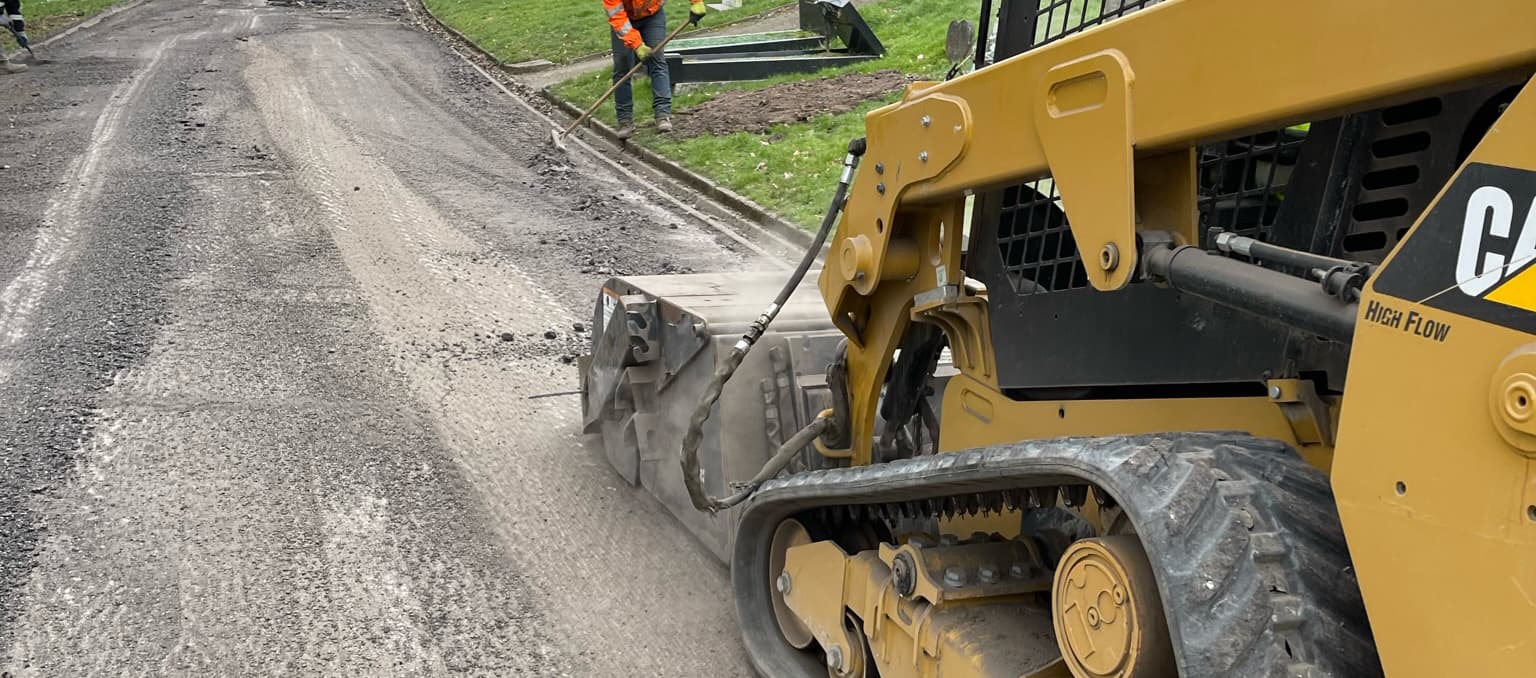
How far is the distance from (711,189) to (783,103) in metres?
2.26

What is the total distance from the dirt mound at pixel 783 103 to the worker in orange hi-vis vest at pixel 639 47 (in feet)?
1.05

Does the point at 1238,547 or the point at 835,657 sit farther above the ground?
the point at 1238,547

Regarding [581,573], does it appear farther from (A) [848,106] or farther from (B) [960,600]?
(A) [848,106]

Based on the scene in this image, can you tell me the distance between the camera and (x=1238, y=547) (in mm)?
1769

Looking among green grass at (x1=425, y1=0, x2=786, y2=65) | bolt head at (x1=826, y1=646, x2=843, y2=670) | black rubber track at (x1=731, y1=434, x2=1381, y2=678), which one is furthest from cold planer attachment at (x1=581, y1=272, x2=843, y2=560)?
green grass at (x1=425, y1=0, x2=786, y2=65)

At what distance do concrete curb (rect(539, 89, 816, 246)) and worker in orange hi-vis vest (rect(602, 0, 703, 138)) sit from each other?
12.1 inches

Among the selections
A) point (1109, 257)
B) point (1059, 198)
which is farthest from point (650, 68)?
point (1109, 257)

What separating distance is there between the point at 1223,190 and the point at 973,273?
26.4 inches

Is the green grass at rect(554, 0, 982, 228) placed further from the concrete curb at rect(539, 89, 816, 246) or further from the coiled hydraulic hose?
the coiled hydraulic hose

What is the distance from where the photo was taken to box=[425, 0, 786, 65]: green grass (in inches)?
680

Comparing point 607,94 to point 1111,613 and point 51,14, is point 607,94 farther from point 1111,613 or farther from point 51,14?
point 51,14

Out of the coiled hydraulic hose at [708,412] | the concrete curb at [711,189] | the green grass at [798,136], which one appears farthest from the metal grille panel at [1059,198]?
the green grass at [798,136]

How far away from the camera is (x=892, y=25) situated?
47.7ft

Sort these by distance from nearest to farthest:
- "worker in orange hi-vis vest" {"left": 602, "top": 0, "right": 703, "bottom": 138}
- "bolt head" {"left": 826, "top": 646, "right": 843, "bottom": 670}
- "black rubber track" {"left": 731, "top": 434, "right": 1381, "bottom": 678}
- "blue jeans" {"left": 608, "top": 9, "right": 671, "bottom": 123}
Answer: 1. "black rubber track" {"left": 731, "top": 434, "right": 1381, "bottom": 678}
2. "bolt head" {"left": 826, "top": 646, "right": 843, "bottom": 670}
3. "worker in orange hi-vis vest" {"left": 602, "top": 0, "right": 703, "bottom": 138}
4. "blue jeans" {"left": 608, "top": 9, "right": 671, "bottom": 123}
